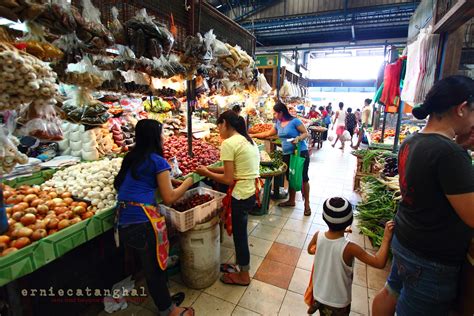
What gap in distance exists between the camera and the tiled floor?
2418 mm

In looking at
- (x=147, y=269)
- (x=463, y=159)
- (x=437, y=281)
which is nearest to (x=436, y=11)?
(x=463, y=159)

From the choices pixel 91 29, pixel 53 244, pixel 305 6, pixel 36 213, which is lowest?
pixel 53 244

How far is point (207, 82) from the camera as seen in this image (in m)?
4.18

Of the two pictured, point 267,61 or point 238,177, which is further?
point 267,61

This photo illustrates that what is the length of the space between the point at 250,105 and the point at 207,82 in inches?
73.4

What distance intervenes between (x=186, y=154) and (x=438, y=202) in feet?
9.87

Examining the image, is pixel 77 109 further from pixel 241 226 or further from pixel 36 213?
pixel 241 226

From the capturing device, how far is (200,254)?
8.50 ft

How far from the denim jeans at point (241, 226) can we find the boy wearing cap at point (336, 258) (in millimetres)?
909

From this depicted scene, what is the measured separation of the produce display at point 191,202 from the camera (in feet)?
8.61

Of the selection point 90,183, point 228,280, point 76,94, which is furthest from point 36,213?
point 228,280

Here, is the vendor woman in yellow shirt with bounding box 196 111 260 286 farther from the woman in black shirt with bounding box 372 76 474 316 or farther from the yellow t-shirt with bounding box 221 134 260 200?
the woman in black shirt with bounding box 372 76 474 316

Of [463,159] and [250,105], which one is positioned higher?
[250,105]

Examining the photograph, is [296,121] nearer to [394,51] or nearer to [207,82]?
[207,82]
